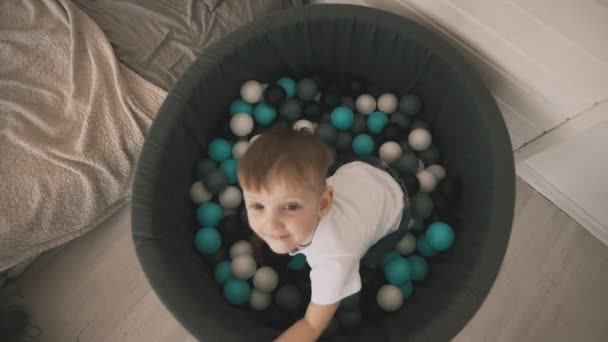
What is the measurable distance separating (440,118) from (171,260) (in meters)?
0.83

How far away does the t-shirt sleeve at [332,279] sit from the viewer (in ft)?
2.63

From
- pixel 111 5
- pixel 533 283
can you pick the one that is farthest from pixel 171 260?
pixel 533 283

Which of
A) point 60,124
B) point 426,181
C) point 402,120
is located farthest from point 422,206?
point 60,124

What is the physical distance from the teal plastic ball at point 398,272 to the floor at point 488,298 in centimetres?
27

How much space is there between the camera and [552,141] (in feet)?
3.91

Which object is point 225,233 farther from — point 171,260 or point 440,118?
point 440,118

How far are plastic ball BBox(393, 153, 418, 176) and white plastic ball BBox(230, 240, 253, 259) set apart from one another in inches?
18.5

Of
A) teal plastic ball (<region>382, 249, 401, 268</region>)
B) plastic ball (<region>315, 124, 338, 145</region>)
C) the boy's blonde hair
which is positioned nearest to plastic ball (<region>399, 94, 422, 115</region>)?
plastic ball (<region>315, 124, 338, 145</region>)

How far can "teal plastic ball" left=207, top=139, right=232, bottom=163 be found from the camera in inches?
50.8

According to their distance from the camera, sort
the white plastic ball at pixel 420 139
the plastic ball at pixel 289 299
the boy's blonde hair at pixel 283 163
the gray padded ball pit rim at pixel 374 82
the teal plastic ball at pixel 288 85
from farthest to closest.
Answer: the teal plastic ball at pixel 288 85 → the white plastic ball at pixel 420 139 → the plastic ball at pixel 289 299 → the gray padded ball pit rim at pixel 374 82 → the boy's blonde hair at pixel 283 163

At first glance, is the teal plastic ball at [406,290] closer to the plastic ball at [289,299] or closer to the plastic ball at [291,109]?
the plastic ball at [289,299]

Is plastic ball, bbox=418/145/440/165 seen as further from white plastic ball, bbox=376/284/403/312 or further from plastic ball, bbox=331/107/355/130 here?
white plastic ball, bbox=376/284/403/312

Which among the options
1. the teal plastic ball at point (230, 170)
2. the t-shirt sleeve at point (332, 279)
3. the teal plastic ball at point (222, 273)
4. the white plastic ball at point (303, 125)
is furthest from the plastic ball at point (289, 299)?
the white plastic ball at point (303, 125)

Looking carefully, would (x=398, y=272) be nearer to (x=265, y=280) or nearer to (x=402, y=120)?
(x=265, y=280)
